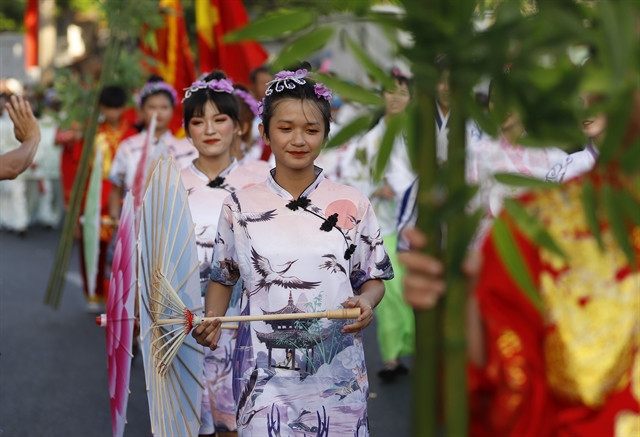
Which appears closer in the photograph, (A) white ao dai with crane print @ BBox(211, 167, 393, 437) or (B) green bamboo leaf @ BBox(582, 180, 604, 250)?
(B) green bamboo leaf @ BBox(582, 180, 604, 250)

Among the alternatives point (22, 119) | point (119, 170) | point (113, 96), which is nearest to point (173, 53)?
point (113, 96)

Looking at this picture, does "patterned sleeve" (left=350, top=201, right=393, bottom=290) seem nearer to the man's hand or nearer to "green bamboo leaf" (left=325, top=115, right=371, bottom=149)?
the man's hand

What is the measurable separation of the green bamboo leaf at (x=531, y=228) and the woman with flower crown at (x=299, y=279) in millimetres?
1725

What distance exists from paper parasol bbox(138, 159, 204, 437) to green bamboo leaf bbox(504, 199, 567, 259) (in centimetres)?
212

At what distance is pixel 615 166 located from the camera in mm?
2234

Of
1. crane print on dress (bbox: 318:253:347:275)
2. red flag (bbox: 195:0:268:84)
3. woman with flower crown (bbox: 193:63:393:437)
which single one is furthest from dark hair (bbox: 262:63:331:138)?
red flag (bbox: 195:0:268:84)

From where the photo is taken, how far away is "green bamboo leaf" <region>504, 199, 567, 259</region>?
217cm

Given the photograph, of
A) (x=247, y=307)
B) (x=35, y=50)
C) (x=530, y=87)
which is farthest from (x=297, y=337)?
(x=35, y=50)

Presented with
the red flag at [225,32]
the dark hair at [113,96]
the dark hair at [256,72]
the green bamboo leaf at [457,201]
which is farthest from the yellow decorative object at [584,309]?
the red flag at [225,32]

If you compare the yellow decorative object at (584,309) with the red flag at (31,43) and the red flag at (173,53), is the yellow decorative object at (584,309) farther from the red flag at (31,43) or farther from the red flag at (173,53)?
the red flag at (31,43)

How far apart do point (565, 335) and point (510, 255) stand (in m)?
0.27

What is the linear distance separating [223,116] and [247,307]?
1712 mm

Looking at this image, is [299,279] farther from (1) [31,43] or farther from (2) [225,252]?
(1) [31,43]

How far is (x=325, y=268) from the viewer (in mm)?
3994
